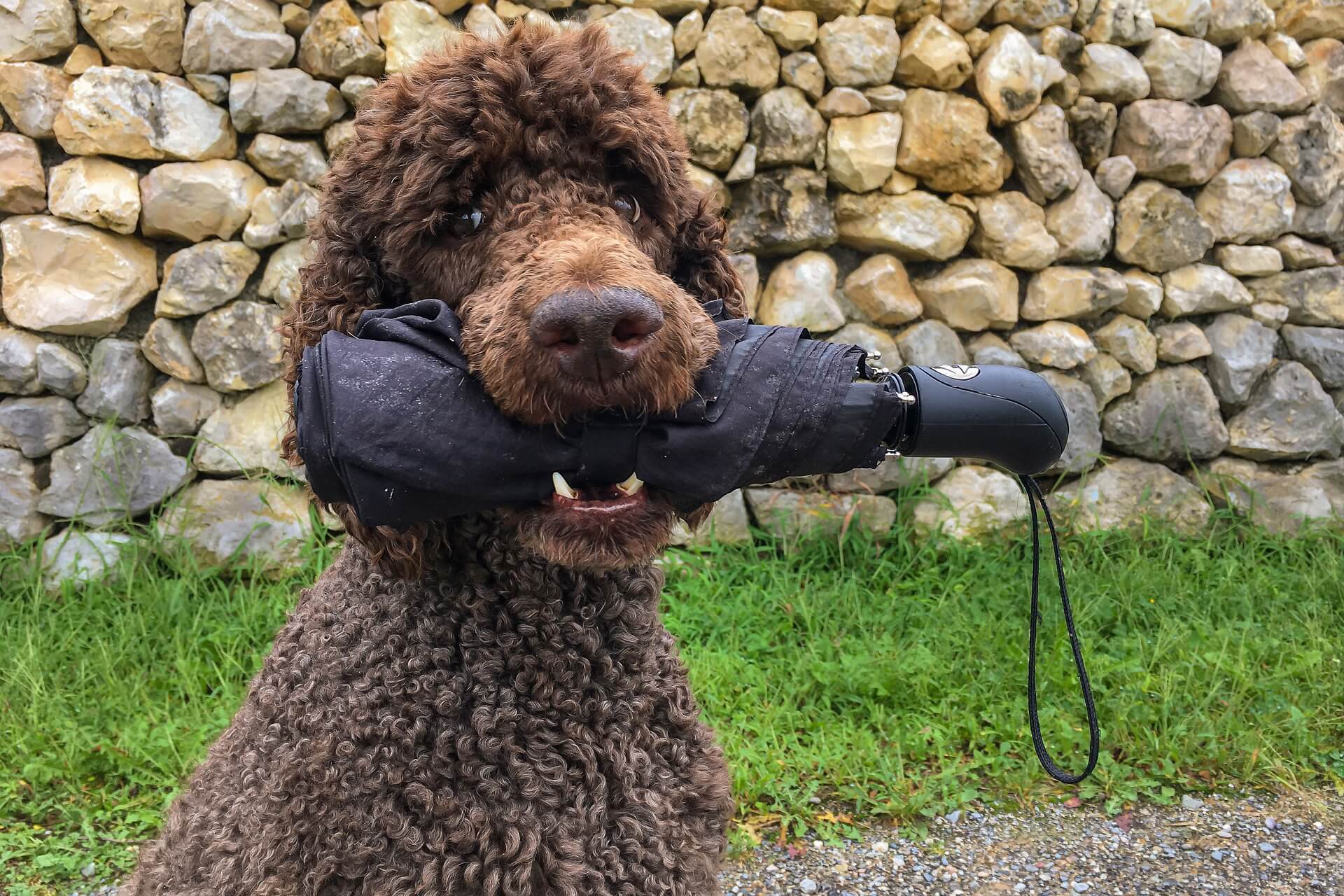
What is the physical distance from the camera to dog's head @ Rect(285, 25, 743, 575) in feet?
3.58

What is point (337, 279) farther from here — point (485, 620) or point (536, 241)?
point (485, 620)

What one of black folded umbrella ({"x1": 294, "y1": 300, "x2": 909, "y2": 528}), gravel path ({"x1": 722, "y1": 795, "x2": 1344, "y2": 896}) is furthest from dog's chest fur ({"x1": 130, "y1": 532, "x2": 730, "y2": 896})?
gravel path ({"x1": 722, "y1": 795, "x2": 1344, "y2": 896})

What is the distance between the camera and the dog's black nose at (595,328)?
1044mm

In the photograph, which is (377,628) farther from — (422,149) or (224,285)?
(224,285)

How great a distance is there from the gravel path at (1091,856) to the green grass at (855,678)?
0.08 metres

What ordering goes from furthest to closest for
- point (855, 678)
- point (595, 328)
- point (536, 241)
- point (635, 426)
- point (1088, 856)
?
point (855, 678), point (1088, 856), point (536, 241), point (635, 426), point (595, 328)

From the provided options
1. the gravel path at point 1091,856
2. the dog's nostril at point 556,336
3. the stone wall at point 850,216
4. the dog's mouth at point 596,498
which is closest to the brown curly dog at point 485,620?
the dog's mouth at point 596,498

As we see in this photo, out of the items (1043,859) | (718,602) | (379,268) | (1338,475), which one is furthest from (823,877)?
(1338,475)

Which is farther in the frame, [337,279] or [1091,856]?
[1091,856]

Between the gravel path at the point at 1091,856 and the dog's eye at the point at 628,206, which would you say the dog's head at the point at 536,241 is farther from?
the gravel path at the point at 1091,856

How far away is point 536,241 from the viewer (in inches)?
49.2

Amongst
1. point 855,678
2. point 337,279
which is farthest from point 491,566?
point 855,678

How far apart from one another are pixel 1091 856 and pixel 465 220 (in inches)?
87.4

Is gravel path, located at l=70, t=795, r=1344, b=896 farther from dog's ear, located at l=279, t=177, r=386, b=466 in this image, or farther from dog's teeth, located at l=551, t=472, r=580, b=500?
dog's ear, located at l=279, t=177, r=386, b=466
